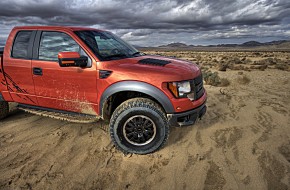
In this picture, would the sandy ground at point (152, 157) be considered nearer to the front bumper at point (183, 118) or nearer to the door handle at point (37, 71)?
the front bumper at point (183, 118)

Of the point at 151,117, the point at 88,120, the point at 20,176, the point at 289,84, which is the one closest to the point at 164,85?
the point at 151,117

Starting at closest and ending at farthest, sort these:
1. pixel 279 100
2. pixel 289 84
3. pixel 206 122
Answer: pixel 206 122, pixel 279 100, pixel 289 84

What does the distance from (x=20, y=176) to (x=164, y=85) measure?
224 cm

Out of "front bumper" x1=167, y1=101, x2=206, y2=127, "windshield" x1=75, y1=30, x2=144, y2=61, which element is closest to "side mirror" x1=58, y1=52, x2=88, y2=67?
"windshield" x1=75, y1=30, x2=144, y2=61

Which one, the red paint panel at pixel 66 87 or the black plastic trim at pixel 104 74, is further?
the red paint panel at pixel 66 87

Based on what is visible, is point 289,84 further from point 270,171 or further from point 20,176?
point 20,176

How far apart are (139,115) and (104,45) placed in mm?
1462

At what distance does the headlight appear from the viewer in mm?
2979

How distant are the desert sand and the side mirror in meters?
1.35

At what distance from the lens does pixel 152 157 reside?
314 cm

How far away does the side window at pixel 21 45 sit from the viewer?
3.66 meters

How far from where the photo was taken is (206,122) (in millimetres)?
4402

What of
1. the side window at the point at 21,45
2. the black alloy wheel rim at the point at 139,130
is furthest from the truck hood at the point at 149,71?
the side window at the point at 21,45

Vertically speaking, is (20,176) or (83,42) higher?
(83,42)
